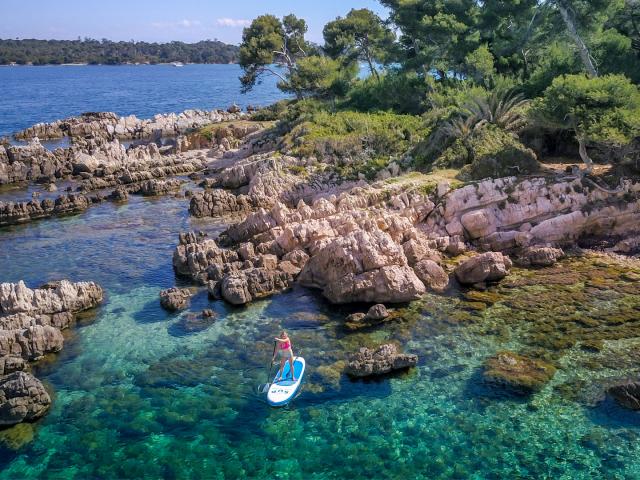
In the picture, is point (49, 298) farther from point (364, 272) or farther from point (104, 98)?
point (104, 98)

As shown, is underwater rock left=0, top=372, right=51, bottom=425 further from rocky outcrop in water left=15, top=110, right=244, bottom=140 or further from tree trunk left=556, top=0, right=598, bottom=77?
rocky outcrop in water left=15, top=110, right=244, bottom=140

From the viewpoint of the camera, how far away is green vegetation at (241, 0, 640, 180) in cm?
3519

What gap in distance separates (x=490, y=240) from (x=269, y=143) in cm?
3329

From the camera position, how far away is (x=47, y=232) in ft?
142

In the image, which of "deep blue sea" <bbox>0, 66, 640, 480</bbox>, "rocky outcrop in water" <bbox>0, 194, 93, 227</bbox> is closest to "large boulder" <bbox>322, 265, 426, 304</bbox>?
"deep blue sea" <bbox>0, 66, 640, 480</bbox>

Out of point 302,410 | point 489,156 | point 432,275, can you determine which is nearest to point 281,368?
point 302,410

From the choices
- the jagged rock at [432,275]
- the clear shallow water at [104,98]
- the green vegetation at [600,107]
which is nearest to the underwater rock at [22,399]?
the jagged rock at [432,275]

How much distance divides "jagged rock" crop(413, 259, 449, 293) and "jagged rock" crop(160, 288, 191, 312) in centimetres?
1180

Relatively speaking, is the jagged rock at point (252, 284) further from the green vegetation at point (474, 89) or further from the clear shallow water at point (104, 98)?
the clear shallow water at point (104, 98)

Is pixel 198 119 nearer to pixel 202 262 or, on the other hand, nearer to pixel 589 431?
pixel 202 262

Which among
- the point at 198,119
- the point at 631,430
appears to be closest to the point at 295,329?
the point at 631,430

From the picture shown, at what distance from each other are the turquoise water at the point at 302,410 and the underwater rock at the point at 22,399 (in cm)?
53

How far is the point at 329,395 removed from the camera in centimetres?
2222

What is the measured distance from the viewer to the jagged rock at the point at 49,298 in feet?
93.2
